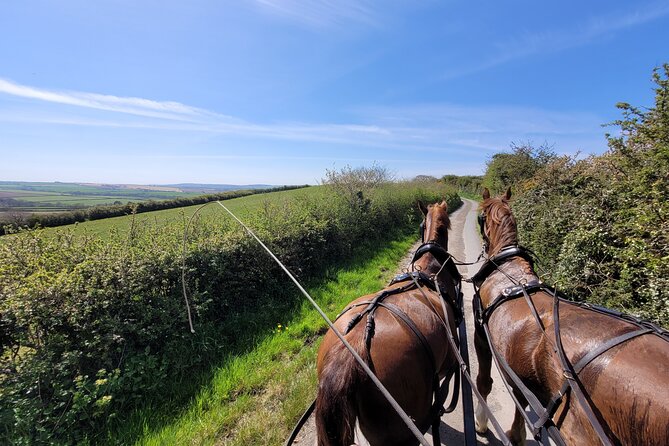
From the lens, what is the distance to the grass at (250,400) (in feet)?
9.55

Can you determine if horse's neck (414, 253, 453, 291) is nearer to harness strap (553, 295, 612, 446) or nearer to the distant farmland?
harness strap (553, 295, 612, 446)

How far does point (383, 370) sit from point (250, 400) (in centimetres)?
241

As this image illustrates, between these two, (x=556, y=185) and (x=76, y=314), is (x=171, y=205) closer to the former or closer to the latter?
(x=76, y=314)

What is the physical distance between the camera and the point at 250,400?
136 inches

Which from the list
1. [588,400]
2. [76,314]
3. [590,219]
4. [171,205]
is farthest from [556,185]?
[171,205]

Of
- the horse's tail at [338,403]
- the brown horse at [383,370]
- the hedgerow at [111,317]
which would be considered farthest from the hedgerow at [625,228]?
the hedgerow at [111,317]

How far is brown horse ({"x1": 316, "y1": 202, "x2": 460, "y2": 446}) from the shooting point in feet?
5.82

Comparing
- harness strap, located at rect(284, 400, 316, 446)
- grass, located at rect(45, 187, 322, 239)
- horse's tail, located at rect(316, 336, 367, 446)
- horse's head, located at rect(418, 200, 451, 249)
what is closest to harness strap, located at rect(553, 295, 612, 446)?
horse's tail, located at rect(316, 336, 367, 446)

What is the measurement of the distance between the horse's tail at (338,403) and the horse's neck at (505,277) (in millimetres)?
1821

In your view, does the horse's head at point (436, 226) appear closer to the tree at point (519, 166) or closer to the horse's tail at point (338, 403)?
the horse's tail at point (338, 403)

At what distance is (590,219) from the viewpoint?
4844 millimetres

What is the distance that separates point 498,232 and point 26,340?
5.42 m

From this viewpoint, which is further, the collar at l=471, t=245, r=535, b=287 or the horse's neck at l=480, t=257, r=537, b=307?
the collar at l=471, t=245, r=535, b=287

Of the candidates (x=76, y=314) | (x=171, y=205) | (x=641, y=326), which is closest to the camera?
(x=641, y=326)
